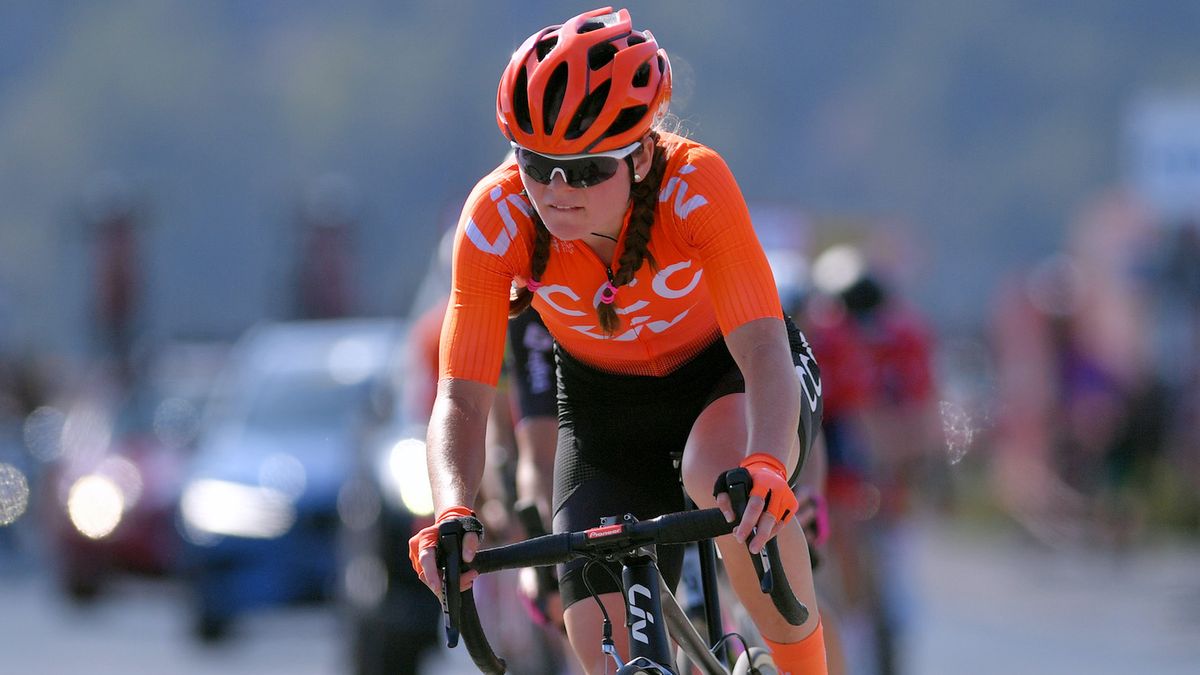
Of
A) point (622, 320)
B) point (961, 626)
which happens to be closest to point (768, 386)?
point (622, 320)

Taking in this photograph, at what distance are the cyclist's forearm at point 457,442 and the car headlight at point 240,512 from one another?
28.0 feet

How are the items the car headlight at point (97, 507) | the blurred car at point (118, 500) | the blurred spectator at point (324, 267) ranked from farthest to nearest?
1. the blurred spectator at point (324, 267)
2. the blurred car at point (118, 500)
3. the car headlight at point (97, 507)

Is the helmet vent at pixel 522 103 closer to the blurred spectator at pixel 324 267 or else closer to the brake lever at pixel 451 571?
A: the brake lever at pixel 451 571

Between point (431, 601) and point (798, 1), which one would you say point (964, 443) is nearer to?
point (431, 601)

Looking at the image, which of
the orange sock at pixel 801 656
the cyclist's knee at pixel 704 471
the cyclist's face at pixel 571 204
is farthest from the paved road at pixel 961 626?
the cyclist's face at pixel 571 204

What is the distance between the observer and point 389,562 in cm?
955

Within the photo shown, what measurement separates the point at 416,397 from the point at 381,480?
0.54 m

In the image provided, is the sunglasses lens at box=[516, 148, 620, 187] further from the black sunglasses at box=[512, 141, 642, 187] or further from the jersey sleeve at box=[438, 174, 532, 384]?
the jersey sleeve at box=[438, 174, 532, 384]

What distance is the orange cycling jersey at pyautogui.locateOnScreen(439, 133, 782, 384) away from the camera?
481cm

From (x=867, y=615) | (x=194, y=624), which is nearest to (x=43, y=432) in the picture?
(x=194, y=624)

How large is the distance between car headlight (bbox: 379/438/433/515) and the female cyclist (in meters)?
4.25

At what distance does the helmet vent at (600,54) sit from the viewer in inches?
187

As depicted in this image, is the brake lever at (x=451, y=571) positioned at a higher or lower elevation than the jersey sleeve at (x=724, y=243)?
lower

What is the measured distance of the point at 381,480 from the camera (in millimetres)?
9867
